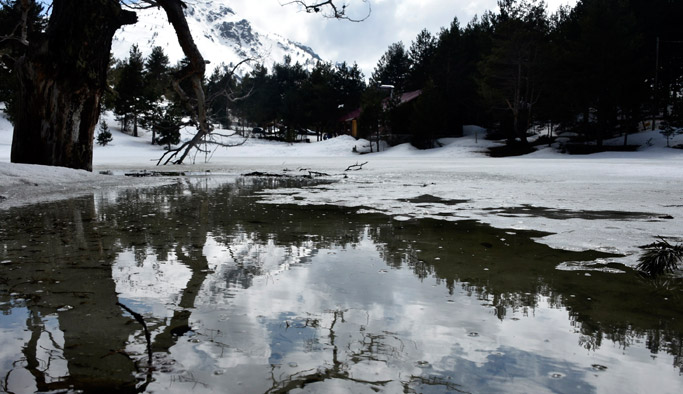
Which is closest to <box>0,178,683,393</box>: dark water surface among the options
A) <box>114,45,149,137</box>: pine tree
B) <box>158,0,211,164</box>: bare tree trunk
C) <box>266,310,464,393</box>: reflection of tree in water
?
<box>266,310,464,393</box>: reflection of tree in water

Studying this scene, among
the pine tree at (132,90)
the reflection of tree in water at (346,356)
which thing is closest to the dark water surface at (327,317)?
the reflection of tree in water at (346,356)

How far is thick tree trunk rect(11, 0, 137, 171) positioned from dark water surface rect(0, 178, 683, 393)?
22.2 feet

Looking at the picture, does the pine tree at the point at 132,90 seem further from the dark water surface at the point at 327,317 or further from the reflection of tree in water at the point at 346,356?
the reflection of tree in water at the point at 346,356

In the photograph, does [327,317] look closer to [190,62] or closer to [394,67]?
[190,62]

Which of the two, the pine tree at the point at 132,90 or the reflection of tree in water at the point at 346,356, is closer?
the reflection of tree in water at the point at 346,356

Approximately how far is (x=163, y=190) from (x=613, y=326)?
7.25m

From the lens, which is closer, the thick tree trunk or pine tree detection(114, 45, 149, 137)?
the thick tree trunk

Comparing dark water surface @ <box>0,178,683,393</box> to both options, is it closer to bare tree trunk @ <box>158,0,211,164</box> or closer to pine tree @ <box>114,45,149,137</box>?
bare tree trunk @ <box>158,0,211,164</box>

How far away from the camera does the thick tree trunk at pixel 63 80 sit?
9.15 m

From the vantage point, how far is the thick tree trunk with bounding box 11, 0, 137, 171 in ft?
30.0

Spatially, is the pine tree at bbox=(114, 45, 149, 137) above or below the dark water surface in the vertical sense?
above

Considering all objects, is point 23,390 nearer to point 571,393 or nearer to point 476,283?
point 571,393

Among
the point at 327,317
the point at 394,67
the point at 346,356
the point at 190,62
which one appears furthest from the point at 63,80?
the point at 394,67

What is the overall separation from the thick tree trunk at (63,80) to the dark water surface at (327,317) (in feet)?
22.2
